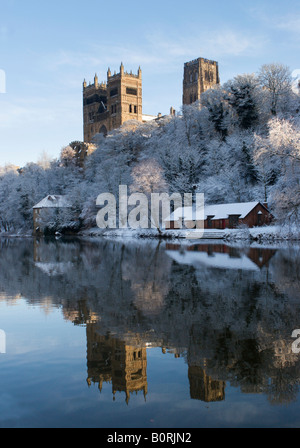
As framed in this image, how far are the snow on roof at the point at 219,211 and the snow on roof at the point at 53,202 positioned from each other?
23.7m

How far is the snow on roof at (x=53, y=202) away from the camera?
76.5 metres

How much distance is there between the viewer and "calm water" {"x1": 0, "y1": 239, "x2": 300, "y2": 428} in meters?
6.05

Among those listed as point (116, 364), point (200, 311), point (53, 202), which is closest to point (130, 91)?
point (53, 202)

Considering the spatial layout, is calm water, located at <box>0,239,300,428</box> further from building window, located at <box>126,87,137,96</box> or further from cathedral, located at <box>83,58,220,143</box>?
building window, located at <box>126,87,137,96</box>

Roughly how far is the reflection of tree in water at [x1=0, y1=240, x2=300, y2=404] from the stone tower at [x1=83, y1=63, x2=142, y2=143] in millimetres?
117017

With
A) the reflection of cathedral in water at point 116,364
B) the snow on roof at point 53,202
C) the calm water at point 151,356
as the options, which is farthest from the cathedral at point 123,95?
the reflection of cathedral in water at point 116,364

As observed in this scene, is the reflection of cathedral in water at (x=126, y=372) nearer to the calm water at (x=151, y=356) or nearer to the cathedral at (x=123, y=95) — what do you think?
the calm water at (x=151, y=356)

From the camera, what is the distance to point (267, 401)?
6.29m

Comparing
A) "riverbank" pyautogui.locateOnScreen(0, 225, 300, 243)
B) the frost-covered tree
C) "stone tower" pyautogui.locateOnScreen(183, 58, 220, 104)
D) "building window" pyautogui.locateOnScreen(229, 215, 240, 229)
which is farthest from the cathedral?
"building window" pyautogui.locateOnScreen(229, 215, 240, 229)

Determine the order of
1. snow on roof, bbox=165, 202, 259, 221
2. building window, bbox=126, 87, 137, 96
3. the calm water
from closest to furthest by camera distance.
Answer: the calm water < snow on roof, bbox=165, 202, 259, 221 < building window, bbox=126, 87, 137, 96

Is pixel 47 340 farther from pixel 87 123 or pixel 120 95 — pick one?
pixel 87 123

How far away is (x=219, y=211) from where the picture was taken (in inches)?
2137

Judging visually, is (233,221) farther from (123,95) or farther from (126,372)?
(123,95)

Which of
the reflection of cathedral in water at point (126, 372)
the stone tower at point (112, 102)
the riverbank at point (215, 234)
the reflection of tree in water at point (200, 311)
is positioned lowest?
the reflection of cathedral in water at point (126, 372)
